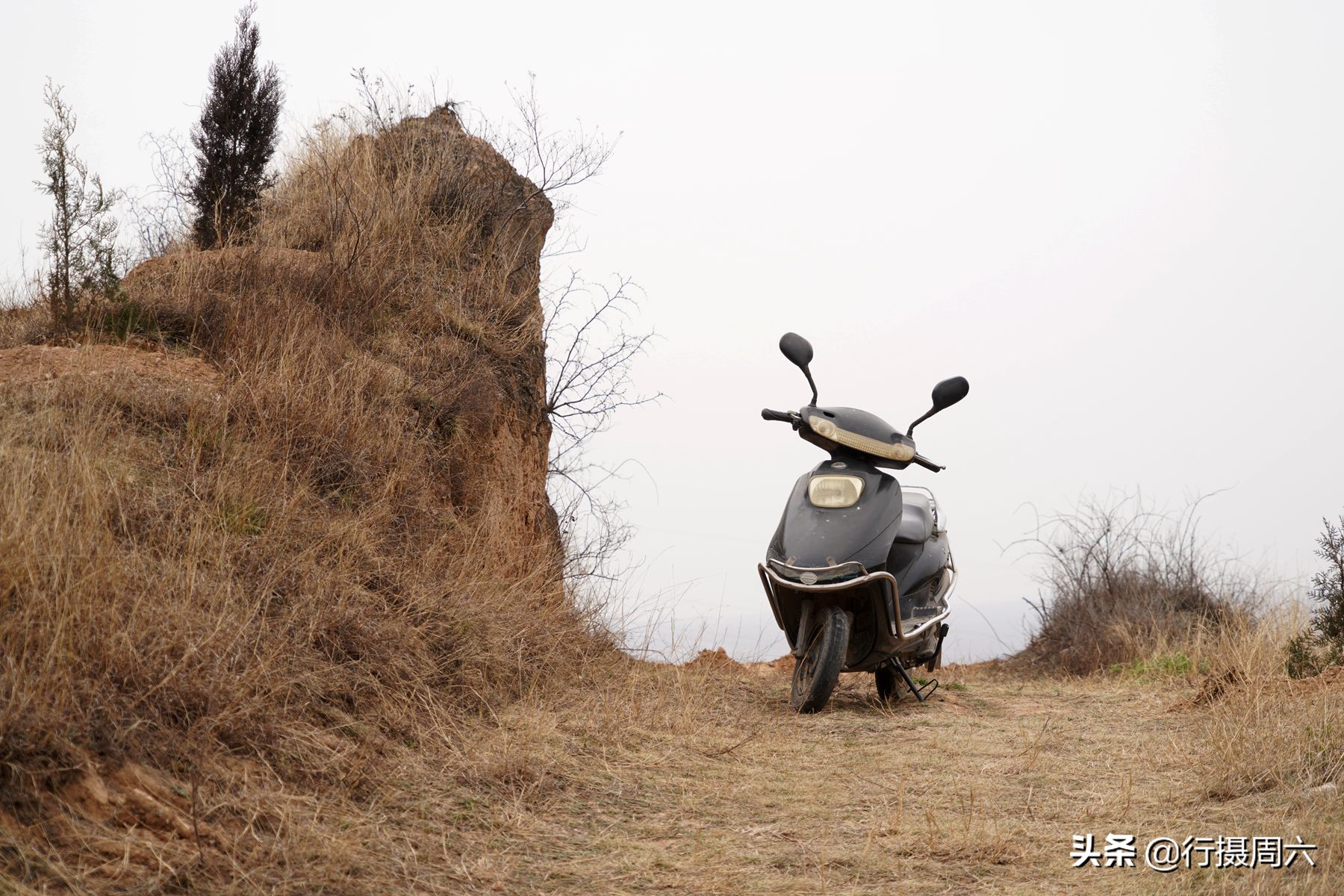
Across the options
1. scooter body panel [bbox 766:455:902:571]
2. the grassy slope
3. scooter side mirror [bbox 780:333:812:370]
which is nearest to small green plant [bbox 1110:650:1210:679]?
the grassy slope

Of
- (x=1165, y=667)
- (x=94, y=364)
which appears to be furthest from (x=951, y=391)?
(x=94, y=364)

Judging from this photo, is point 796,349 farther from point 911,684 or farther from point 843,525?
point 911,684

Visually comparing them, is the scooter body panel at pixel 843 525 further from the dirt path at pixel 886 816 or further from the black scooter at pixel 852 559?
the dirt path at pixel 886 816

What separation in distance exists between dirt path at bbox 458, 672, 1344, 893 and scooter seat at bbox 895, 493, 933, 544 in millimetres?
1084

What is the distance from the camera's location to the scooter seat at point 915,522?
640 centimetres

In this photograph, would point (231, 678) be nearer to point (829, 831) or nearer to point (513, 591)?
point (829, 831)

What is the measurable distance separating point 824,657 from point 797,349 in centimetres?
174

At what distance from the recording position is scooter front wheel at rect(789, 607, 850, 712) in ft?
19.1

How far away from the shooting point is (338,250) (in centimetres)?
835

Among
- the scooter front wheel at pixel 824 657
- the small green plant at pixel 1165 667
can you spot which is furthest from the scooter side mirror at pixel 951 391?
the small green plant at pixel 1165 667

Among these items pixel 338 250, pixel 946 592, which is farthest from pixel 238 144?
pixel 946 592

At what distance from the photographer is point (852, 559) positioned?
5875 millimetres

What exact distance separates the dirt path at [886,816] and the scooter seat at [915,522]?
108 centimetres

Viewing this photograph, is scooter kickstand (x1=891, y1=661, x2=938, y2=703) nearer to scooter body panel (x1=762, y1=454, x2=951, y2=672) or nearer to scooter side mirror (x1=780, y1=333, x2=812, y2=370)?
scooter body panel (x1=762, y1=454, x2=951, y2=672)
